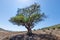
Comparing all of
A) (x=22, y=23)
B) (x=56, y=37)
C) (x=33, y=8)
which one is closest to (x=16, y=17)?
(x=22, y=23)

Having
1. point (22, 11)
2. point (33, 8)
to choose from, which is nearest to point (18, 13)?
point (22, 11)

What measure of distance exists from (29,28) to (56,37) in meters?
Result: 7.34

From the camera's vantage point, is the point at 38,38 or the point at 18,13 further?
the point at 18,13

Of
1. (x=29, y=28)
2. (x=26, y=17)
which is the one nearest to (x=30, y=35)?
(x=29, y=28)

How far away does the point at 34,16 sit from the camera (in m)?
45.6

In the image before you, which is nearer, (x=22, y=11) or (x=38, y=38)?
(x=38, y=38)

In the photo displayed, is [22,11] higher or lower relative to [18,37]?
higher

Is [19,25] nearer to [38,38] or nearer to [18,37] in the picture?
[18,37]

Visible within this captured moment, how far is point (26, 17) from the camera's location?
45.4 meters

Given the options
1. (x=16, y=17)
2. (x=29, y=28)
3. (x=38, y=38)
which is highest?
(x=16, y=17)

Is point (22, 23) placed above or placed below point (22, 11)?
below

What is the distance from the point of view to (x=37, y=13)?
152 feet

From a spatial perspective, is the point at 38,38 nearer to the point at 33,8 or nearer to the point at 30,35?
the point at 30,35

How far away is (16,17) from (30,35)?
19.4 ft
